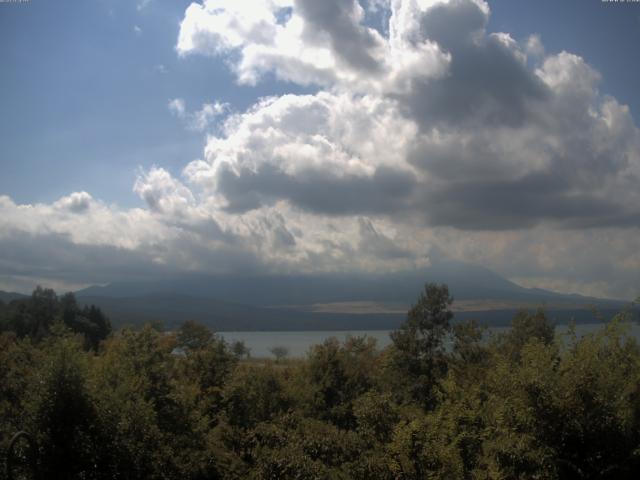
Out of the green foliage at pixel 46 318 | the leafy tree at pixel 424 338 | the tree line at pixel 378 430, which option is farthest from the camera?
the green foliage at pixel 46 318

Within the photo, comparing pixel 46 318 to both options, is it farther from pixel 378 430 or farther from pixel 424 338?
pixel 378 430

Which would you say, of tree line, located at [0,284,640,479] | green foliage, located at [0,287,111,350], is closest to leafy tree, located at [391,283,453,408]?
tree line, located at [0,284,640,479]

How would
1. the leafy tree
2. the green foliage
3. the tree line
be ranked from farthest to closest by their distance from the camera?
the green foliage < the leafy tree < the tree line

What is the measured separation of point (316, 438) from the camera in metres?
15.8

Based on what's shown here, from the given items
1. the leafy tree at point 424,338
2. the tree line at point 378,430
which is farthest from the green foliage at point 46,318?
the tree line at point 378,430

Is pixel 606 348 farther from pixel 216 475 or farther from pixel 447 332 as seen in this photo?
pixel 447 332

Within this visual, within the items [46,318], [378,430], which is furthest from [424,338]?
[46,318]

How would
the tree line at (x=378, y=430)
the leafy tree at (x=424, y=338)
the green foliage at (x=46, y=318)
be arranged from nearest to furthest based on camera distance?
the tree line at (x=378, y=430)
the leafy tree at (x=424, y=338)
the green foliage at (x=46, y=318)

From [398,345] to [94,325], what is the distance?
255 ft

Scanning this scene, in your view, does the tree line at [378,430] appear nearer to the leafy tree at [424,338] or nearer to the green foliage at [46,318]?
the leafy tree at [424,338]

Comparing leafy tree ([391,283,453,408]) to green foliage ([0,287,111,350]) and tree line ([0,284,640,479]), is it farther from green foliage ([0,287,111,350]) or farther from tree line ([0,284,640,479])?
green foliage ([0,287,111,350])

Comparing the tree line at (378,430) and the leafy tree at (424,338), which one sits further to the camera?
the leafy tree at (424,338)

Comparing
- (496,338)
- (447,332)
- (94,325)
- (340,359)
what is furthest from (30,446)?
(94,325)

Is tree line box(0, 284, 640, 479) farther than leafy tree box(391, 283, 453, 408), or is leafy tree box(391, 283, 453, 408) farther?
leafy tree box(391, 283, 453, 408)
